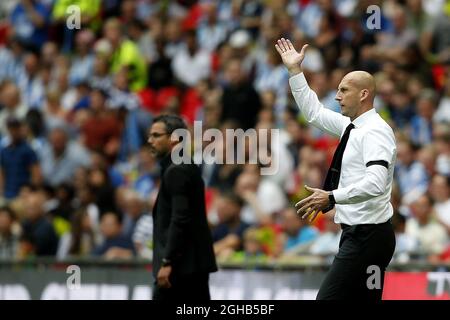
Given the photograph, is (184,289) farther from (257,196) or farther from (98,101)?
(98,101)

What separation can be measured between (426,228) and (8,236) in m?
5.63

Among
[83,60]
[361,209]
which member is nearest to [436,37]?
[83,60]

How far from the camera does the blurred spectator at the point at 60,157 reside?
1822 cm

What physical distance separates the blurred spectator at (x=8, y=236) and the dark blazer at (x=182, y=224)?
598cm

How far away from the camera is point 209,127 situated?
17.1m

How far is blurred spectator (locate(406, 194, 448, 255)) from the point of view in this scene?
44.5 ft

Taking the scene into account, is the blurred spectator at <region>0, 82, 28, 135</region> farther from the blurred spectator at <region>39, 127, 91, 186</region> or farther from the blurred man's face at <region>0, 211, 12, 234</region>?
the blurred man's face at <region>0, 211, 12, 234</region>

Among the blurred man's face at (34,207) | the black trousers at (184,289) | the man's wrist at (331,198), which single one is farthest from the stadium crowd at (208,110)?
the man's wrist at (331,198)

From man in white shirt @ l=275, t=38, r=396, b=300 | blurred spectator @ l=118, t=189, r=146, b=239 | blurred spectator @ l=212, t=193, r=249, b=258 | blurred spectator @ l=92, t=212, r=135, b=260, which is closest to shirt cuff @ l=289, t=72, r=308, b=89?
man in white shirt @ l=275, t=38, r=396, b=300

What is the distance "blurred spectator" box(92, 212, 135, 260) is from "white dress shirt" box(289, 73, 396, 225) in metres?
5.91

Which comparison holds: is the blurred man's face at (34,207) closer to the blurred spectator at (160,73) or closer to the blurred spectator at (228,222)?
the blurred spectator at (228,222)

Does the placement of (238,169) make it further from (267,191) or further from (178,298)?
(178,298)

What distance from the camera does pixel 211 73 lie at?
1898cm

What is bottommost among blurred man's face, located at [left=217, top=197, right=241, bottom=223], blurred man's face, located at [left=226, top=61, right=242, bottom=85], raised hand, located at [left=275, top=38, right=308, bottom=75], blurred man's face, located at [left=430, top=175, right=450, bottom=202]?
blurred man's face, located at [left=217, top=197, right=241, bottom=223]
